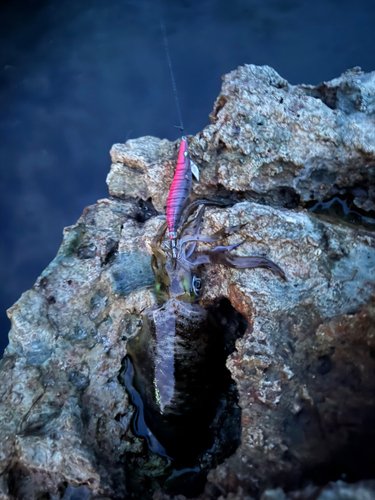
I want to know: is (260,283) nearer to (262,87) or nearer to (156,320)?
(156,320)

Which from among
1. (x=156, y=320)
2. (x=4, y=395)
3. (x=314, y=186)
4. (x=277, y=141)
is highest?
(x=277, y=141)

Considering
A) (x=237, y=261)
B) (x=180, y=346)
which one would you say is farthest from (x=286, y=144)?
(x=180, y=346)

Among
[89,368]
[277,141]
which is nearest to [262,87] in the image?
[277,141]

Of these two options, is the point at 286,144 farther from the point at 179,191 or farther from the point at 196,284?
the point at 196,284

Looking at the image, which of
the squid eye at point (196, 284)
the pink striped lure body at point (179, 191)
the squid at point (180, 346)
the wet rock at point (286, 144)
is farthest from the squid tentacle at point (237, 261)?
the wet rock at point (286, 144)

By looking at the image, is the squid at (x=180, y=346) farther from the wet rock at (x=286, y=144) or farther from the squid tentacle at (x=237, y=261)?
the wet rock at (x=286, y=144)

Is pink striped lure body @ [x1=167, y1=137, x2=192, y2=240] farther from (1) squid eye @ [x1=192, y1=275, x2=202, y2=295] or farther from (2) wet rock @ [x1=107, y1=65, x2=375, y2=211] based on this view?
(1) squid eye @ [x1=192, y1=275, x2=202, y2=295]

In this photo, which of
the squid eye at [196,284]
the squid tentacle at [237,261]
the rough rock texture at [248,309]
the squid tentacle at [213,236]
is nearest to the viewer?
the rough rock texture at [248,309]
